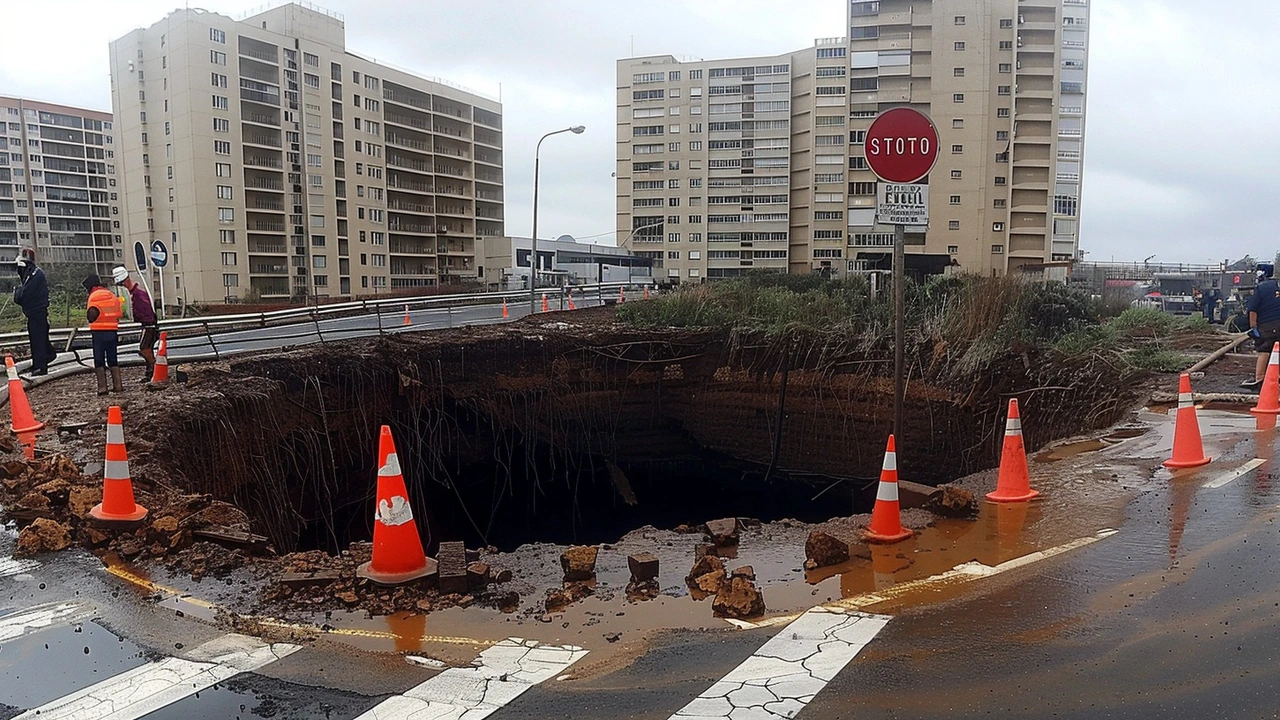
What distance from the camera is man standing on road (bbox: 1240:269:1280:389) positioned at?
10141mm

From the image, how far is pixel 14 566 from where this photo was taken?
4945 millimetres

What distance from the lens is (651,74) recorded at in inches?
2776

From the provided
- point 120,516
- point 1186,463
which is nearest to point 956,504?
point 1186,463

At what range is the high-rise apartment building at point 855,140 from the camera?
190ft

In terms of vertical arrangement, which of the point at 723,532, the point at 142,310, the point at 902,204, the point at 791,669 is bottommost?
the point at 723,532

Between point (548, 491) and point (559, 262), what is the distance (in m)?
47.3

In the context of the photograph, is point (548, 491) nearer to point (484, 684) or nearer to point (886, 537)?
point (886, 537)

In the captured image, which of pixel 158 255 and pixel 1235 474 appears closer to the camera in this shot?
pixel 1235 474

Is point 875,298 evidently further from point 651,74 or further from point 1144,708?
point 651,74

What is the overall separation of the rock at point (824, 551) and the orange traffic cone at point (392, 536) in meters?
2.35

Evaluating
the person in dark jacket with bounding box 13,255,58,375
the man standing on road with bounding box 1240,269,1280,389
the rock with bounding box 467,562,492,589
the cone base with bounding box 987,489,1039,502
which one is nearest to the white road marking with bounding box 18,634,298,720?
the rock with bounding box 467,562,492,589

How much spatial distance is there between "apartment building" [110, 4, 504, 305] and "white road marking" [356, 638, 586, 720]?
168ft

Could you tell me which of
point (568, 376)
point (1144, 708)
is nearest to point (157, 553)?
point (1144, 708)

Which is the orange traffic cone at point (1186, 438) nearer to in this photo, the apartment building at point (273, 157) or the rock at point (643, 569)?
the rock at point (643, 569)
